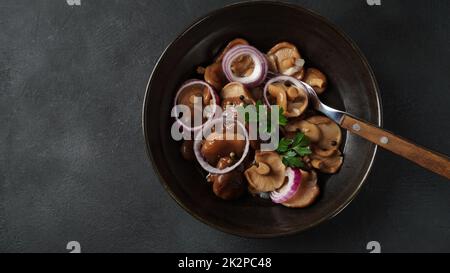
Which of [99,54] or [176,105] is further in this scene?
[99,54]

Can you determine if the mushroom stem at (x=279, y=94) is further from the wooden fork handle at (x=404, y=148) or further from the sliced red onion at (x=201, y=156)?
the wooden fork handle at (x=404, y=148)

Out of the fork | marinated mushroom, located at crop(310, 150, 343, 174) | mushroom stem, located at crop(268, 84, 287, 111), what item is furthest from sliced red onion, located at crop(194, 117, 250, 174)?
the fork

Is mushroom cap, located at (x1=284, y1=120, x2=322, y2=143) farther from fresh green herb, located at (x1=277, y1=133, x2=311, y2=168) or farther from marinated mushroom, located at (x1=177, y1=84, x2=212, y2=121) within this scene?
marinated mushroom, located at (x1=177, y1=84, x2=212, y2=121)
